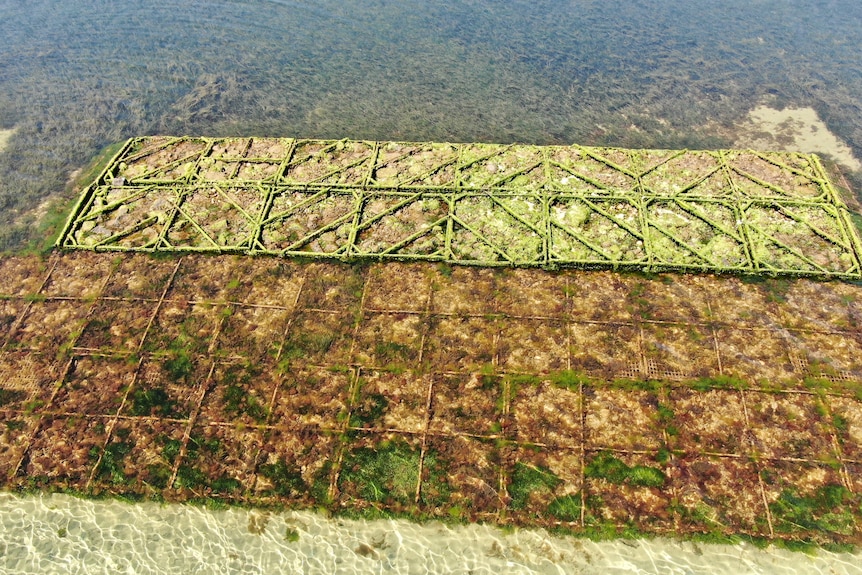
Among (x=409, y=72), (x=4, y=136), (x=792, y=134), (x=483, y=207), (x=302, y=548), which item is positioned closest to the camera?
(x=302, y=548)

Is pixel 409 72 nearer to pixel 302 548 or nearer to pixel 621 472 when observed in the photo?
pixel 621 472

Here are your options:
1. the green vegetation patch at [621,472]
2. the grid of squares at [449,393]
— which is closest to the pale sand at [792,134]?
the grid of squares at [449,393]

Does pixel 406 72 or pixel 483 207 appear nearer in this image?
pixel 483 207

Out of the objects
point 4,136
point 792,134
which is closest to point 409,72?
point 792,134

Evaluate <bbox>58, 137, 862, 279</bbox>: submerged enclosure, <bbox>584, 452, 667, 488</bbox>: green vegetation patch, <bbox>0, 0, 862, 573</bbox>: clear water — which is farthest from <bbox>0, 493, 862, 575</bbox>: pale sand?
<bbox>0, 0, 862, 573</bbox>: clear water

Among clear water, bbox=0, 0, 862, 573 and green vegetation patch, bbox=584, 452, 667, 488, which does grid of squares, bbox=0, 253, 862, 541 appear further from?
clear water, bbox=0, 0, 862, 573

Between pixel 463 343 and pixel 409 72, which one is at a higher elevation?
pixel 409 72

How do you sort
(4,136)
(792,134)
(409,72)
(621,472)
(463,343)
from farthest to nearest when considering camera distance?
(409,72) < (4,136) < (792,134) < (463,343) < (621,472)
